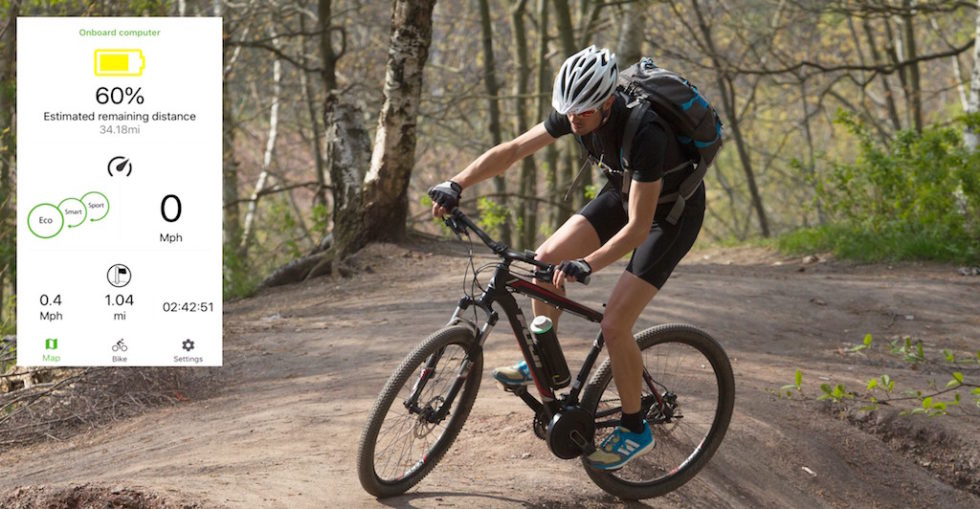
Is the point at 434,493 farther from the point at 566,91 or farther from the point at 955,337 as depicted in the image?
the point at 955,337

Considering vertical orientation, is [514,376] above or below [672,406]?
above

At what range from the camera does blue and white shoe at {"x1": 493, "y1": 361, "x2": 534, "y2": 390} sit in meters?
4.71

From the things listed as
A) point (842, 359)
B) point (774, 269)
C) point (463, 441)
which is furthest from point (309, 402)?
point (774, 269)

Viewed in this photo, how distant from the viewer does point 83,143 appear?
21.6 feet

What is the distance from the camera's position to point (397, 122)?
10.8 metres

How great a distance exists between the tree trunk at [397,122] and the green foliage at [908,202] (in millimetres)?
4873

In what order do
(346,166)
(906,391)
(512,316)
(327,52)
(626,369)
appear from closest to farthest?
(512,316), (626,369), (906,391), (346,166), (327,52)

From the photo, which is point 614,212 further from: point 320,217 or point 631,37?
point 631,37

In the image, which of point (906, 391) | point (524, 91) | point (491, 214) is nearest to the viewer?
point (906, 391)

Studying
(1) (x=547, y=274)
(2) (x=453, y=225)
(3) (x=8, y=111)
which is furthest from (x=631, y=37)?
(1) (x=547, y=274)

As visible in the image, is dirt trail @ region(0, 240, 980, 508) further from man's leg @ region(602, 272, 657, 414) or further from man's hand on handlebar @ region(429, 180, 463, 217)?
man's hand on handlebar @ region(429, 180, 463, 217)

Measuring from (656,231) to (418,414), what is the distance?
1.32m

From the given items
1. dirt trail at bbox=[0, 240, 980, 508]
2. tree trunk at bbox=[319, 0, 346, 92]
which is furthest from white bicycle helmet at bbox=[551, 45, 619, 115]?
tree trunk at bbox=[319, 0, 346, 92]

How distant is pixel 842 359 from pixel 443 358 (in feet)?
15.3
